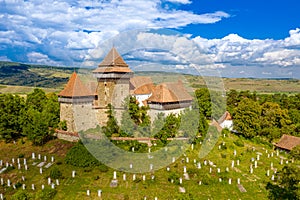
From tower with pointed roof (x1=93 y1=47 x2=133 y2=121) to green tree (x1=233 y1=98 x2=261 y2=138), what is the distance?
694 inches

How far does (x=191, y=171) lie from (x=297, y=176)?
9480mm

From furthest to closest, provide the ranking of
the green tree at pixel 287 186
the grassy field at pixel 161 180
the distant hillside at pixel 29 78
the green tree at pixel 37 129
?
1. the distant hillside at pixel 29 78
2. the green tree at pixel 37 129
3. the grassy field at pixel 161 180
4. the green tree at pixel 287 186

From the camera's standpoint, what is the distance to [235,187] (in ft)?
84.9

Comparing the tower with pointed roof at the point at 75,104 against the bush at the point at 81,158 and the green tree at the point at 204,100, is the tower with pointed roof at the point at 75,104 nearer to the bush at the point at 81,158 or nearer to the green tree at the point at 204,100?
the bush at the point at 81,158

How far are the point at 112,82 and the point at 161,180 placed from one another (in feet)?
61.4

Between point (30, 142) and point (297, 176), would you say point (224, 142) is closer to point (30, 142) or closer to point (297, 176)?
Answer: point (297, 176)

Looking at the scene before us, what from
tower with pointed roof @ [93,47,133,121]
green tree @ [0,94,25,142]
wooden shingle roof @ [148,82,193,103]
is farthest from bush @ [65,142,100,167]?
wooden shingle roof @ [148,82,193,103]

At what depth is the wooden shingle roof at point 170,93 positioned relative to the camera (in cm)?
3809

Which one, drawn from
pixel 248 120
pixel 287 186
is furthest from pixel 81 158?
pixel 248 120

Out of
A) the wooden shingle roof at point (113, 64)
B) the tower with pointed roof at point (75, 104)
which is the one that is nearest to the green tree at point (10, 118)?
the tower with pointed roof at point (75, 104)

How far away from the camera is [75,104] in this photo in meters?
37.9

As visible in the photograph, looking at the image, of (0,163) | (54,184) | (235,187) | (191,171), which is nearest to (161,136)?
(191,171)

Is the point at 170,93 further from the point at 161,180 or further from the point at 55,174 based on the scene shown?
the point at 55,174

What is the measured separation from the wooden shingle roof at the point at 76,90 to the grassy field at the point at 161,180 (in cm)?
716
